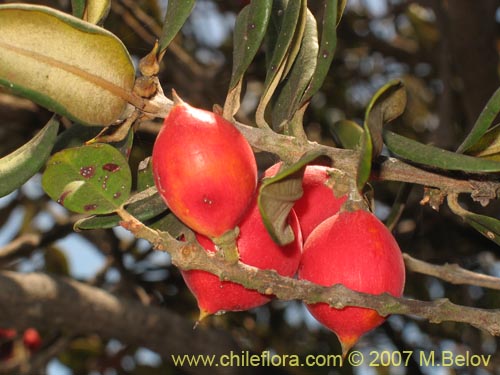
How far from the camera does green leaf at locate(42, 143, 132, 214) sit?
776mm

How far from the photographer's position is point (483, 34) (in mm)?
2131

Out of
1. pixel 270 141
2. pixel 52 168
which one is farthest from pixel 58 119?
pixel 270 141

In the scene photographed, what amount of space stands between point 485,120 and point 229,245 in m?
0.29

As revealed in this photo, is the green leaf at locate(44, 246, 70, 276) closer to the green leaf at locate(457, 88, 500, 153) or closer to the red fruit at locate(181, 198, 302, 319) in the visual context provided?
the red fruit at locate(181, 198, 302, 319)

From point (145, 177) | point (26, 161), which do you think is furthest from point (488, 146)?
point (26, 161)

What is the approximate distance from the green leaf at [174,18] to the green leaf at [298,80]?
6.6 inches

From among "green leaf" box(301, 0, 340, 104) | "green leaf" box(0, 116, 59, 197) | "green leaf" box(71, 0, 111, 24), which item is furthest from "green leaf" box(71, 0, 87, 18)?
"green leaf" box(301, 0, 340, 104)

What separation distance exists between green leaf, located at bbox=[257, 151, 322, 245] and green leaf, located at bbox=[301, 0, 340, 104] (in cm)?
16

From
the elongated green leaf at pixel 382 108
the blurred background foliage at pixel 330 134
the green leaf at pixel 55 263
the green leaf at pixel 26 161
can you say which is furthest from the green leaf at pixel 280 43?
the green leaf at pixel 55 263

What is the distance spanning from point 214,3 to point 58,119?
2134 mm

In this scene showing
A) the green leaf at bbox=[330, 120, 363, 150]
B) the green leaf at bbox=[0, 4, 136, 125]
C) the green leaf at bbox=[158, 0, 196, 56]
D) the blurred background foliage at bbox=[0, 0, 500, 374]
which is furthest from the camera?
the blurred background foliage at bbox=[0, 0, 500, 374]

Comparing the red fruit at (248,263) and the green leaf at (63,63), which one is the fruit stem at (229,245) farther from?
the green leaf at (63,63)

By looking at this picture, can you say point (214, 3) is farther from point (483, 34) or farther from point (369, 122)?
point (369, 122)

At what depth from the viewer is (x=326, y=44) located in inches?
31.9
